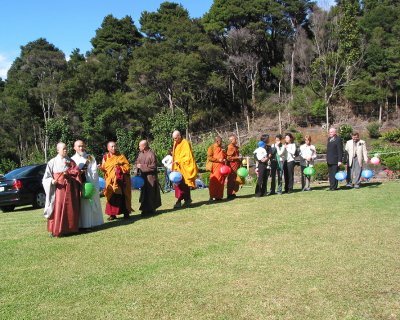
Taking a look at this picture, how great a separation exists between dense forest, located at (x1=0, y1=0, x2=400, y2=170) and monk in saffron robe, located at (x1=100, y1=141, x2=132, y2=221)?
74.9 ft

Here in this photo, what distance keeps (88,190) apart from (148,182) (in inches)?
76.3

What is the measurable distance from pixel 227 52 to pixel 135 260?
131 ft

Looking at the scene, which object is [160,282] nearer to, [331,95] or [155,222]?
[155,222]

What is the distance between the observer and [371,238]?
6449mm

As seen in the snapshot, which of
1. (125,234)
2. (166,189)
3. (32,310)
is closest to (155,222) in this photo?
(125,234)

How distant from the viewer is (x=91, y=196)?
830cm

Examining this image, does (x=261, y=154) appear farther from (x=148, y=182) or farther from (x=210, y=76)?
(x=210, y=76)

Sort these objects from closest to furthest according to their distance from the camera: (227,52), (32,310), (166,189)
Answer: (32,310)
(166,189)
(227,52)

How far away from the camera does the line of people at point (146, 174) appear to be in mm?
7953

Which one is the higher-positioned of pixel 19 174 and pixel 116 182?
pixel 19 174

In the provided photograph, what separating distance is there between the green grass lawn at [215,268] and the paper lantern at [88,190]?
68 cm

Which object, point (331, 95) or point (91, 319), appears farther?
point (331, 95)

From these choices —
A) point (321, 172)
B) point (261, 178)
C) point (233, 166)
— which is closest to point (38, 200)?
point (233, 166)

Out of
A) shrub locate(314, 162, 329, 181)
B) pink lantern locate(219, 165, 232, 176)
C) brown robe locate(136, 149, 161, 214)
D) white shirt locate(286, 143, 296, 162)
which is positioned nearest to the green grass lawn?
brown robe locate(136, 149, 161, 214)
